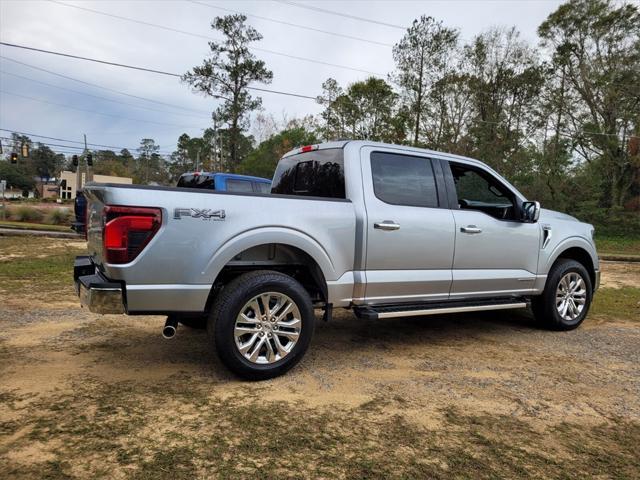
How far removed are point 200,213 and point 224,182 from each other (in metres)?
6.61

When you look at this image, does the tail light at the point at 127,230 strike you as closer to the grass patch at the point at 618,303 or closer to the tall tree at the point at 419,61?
the grass patch at the point at 618,303

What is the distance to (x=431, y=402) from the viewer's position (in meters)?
3.43

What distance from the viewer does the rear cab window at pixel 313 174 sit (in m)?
4.44

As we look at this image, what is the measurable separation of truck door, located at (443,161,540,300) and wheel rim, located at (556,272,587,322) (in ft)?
1.88

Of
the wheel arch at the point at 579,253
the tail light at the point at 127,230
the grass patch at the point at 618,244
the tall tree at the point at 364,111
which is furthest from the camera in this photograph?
the tall tree at the point at 364,111

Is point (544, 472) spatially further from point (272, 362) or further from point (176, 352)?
point (176, 352)

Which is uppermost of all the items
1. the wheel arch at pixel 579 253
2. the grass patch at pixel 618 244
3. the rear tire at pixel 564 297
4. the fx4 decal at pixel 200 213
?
the fx4 decal at pixel 200 213

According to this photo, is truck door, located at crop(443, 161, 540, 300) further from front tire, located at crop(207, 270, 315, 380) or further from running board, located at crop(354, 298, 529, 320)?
front tire, located at crop(207, 270, 315, 380)

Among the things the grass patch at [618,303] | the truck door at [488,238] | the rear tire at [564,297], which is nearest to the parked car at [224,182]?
the truck door at [488,238]

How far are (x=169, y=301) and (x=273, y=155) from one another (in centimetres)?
4400

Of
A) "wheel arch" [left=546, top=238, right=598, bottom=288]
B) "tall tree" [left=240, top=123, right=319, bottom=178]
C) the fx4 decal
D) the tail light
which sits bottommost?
"wheel arch" [left=546, top=238, right=598, bottom=288]

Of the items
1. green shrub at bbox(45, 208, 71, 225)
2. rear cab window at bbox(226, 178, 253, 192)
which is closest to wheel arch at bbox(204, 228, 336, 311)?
rear cab window at bbox(226, 178, 253, 192)

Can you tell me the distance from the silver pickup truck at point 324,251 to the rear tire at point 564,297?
0.6 inches

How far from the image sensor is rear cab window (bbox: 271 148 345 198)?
444 centimetres
